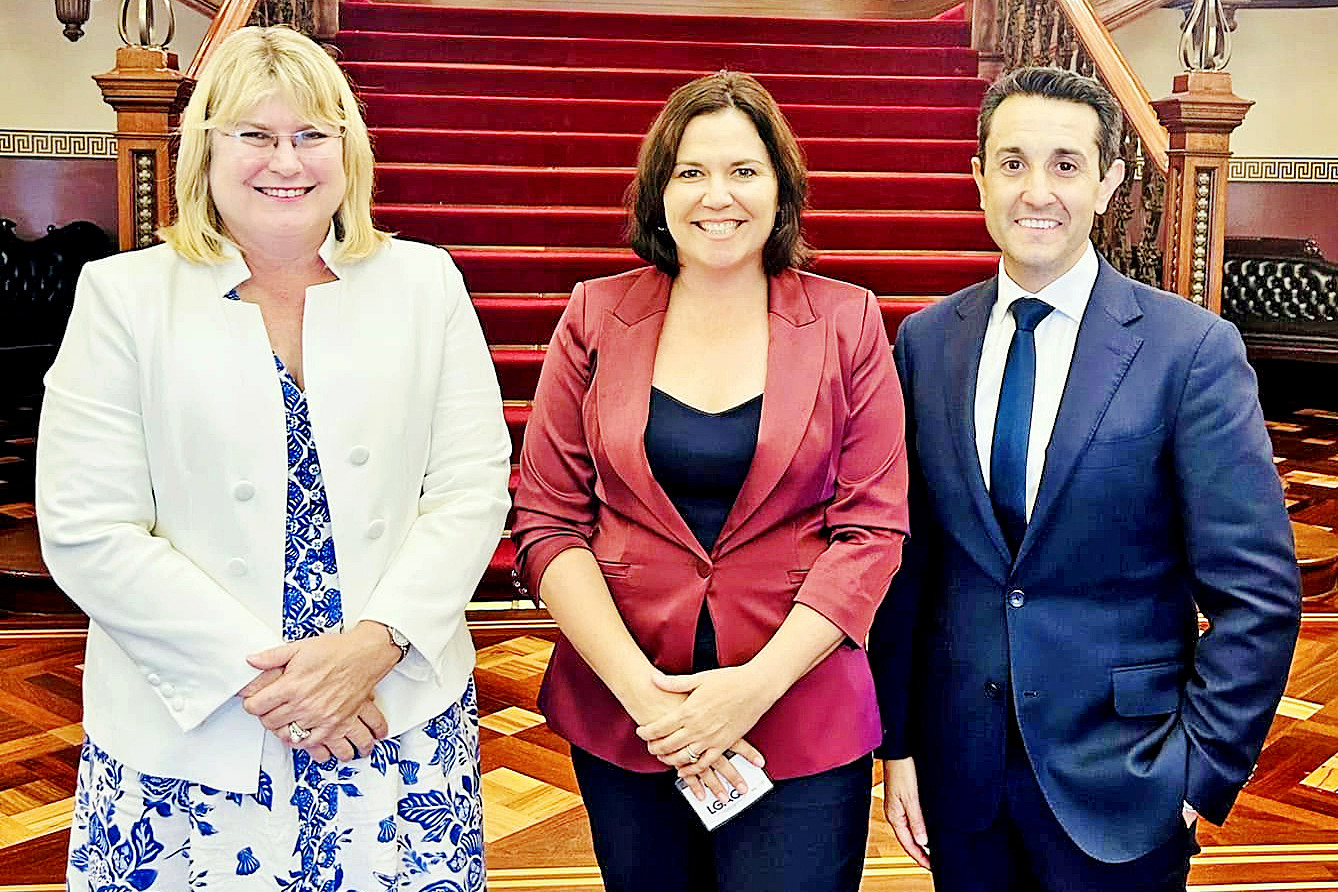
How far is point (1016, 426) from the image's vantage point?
180cm

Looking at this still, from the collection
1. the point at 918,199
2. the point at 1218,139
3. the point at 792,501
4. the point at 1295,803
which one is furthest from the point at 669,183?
the point at 918,199

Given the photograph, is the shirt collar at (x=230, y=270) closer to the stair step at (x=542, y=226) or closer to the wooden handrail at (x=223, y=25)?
the wooden handrail at (x=223, y=25)

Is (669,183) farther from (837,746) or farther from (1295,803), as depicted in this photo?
(1295,803)

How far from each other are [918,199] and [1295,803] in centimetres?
364

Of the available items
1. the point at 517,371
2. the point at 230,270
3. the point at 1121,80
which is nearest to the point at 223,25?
the point at 517,371

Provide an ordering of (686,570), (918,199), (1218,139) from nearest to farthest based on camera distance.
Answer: (686,570), (1218,139), (918,199)

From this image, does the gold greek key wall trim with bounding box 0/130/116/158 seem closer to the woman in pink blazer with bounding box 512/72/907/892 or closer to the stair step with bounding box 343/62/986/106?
the stair step with bounding box 343/62/986/106

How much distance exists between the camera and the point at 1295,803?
10.9ft

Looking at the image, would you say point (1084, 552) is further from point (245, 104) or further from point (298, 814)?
point (245, 104)

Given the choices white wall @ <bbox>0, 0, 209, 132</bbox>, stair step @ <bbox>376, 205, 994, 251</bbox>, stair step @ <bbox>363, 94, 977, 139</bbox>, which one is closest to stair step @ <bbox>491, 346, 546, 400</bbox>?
stair step @ <bbox>376, 205, 994, 251</bbox>

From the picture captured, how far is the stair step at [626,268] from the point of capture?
561 centimetres

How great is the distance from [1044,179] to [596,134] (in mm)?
4890

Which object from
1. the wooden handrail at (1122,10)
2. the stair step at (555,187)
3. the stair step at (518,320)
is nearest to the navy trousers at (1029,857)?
the stair step at (518,320)

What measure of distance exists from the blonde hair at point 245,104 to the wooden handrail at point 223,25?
11.5 ft
